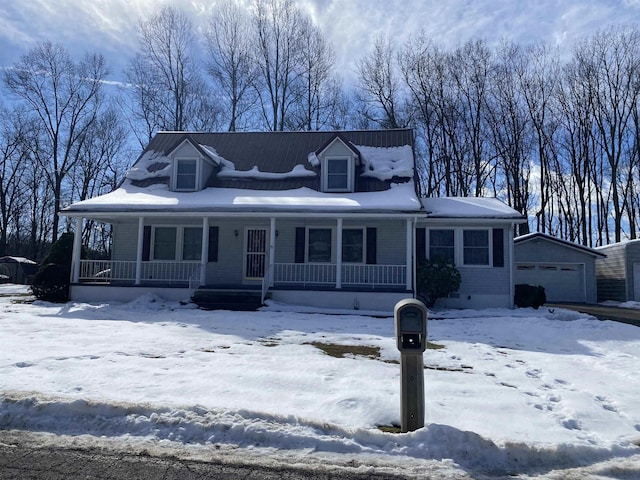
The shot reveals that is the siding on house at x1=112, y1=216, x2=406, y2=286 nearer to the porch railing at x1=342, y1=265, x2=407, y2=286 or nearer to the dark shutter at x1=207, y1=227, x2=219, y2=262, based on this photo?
the dark shutter at x1=207, y1=227, x2=219, y2=262

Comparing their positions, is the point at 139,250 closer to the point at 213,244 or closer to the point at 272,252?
the point at 213,244

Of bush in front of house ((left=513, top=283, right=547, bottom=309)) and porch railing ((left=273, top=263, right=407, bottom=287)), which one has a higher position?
porch railing ((left=273, top=263, right=407, bottom=287))

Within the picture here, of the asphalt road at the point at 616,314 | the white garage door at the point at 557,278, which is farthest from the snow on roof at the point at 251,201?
the white garage door at the point at 557,278

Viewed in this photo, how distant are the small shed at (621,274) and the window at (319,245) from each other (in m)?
14.3

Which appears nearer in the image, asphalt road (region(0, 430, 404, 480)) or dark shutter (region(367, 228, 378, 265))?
asphalt road (region(0, 430, 404, 480))

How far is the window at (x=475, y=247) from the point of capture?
14.4 metres

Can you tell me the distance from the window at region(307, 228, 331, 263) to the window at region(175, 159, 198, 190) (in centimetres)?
463

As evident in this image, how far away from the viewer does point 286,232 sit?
591 inches

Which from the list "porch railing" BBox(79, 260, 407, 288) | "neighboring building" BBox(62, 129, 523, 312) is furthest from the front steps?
"porch railing" BBox(79, 260, 407, 288)

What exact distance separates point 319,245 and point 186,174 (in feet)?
17.8

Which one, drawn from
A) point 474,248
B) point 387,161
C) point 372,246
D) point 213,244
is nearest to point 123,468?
point 372,246

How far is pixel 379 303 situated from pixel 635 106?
2422 centimetres

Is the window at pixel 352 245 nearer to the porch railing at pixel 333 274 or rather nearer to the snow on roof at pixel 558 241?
the porch railing at pixel 333 274

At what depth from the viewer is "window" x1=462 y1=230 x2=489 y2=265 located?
1441cm
